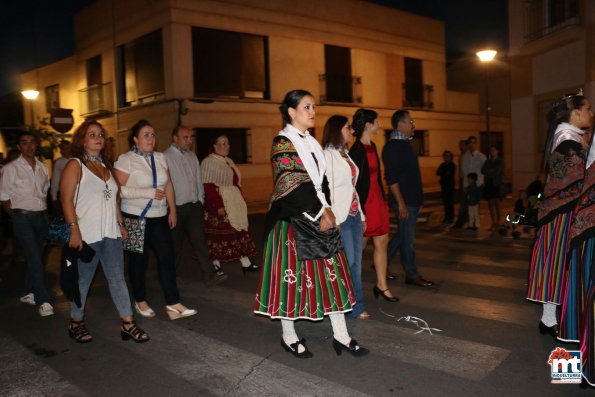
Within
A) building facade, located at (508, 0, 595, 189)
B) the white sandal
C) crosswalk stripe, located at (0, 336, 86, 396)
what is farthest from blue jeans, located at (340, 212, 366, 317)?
building facade, located at (508, 0, 595, 189)

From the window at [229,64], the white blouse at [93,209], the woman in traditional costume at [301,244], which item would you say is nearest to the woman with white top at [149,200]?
the white blouse at [93,209]

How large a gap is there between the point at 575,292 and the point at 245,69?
18.4 metres

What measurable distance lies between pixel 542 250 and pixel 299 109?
2248 millimetres

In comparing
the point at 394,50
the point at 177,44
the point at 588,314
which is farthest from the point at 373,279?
the point at 394,50

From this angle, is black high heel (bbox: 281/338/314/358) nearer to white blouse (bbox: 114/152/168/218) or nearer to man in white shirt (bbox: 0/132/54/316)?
white blouse (bbox: 114/152/168/218)

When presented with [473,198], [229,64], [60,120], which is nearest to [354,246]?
[473,198]

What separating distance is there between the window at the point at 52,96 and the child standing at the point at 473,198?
21476 millimetres

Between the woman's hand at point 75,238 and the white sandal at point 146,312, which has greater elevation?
the woman's hand at point 75,238

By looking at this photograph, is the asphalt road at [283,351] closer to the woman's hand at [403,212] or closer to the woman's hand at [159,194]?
the woman's hand at [403,212]

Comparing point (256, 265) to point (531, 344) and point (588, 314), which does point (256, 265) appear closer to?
point (531, 344)

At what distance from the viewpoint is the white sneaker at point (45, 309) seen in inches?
223

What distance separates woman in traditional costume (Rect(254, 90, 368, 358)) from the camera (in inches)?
157

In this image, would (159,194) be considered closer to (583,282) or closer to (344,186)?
(344,186)

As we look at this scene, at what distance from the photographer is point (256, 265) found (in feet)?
25.7
